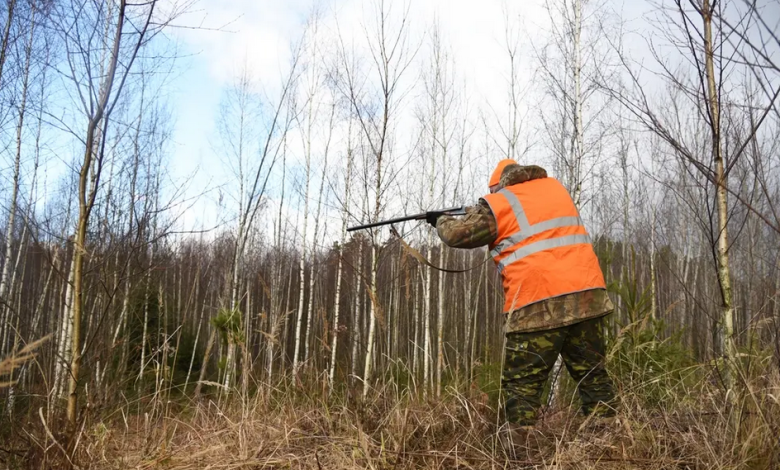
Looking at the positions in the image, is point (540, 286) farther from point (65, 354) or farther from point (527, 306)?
point (65, 354)

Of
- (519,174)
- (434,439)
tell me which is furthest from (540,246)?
(434,439)

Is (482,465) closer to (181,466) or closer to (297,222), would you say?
(181,466)

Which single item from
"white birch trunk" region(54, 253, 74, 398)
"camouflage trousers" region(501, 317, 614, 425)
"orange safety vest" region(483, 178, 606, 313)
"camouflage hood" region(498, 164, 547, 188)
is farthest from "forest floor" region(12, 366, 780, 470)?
"camouflage hood" region(498, 164, 547, 188)

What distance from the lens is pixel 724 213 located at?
236cm

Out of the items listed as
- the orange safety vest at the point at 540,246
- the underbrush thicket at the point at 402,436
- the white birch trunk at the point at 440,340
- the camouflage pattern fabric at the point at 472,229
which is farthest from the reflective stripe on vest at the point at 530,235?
the white birch trunk at the point at 440,340

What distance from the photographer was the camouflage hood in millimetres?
3156

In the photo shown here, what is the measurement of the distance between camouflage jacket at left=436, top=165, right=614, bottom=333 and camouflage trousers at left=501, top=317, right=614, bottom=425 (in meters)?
0.07

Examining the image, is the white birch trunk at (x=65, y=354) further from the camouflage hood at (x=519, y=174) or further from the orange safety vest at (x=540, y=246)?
the camouflage hood at (x=519, y=174)

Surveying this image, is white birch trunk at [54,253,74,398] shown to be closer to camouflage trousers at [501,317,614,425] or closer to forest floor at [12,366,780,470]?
forest floor at [12,366,780,470]

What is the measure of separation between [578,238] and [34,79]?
31.9ft

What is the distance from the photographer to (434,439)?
249cm

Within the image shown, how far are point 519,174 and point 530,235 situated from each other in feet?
1.49

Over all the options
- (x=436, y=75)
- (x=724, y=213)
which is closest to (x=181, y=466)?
(x=724, y=213)

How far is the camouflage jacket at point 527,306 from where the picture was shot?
2816mm
